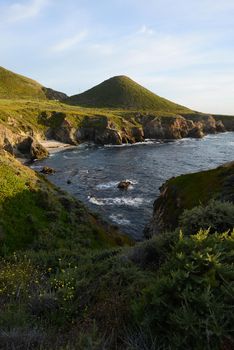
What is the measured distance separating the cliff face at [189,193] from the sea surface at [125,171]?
9.27 meters

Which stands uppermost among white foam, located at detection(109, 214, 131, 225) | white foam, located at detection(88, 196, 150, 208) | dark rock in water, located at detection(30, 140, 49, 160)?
dark rock in water, located at detection(30, 140, 49, 160)

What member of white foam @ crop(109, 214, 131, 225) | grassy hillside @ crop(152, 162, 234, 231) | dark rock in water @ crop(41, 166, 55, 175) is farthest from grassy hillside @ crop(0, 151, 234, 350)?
dark rock in water @ crop(41, 166, 55, 175)

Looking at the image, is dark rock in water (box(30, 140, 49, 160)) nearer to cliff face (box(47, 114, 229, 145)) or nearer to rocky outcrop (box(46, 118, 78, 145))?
rocky outcrop (box(46, 118, 78, 145))

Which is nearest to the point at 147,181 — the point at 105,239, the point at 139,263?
the point at 105,239

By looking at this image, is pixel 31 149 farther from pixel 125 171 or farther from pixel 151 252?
pixel 151 252

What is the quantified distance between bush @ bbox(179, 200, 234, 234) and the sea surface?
1131 inches

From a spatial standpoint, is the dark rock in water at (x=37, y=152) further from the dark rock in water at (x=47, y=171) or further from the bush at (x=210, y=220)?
the bush at (x=210, y=220)

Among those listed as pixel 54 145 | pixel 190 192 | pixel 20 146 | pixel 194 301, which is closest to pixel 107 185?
pixel 190 192

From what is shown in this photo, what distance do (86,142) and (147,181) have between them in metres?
70.6

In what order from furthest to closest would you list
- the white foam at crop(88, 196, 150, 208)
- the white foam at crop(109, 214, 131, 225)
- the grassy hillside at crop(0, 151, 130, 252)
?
the white foam at crop(88, 196, 150, 208)
the white foam at crop(109, 214, 131, 225)
the grassy hillside at crop(0, 151, 130, 252)

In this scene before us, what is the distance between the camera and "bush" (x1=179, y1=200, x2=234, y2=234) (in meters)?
15.2

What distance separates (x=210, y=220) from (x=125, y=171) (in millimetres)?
69077

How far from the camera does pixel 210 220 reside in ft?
50.9

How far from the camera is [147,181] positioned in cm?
7288
